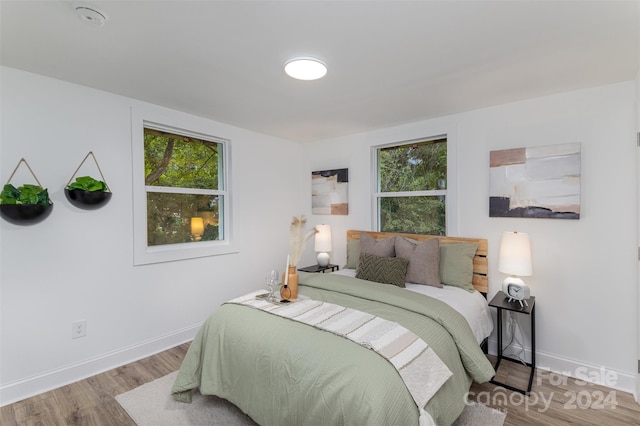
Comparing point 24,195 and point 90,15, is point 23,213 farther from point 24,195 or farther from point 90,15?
point 90,15

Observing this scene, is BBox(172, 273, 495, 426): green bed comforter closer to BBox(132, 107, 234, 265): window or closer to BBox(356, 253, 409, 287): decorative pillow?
BBox(356, 253, 409, 287): decorative pillow

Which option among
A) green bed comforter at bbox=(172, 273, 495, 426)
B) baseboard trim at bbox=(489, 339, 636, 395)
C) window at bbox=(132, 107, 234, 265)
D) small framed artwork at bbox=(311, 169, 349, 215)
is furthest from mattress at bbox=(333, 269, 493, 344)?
window at bbox=(132, 107, 234, 265)

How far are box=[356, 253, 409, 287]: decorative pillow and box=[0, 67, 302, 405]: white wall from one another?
65.0 inches

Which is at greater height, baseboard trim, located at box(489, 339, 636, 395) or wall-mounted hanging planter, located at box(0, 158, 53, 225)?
wall-mounted hanging planter, located at box(0, 158, 53, 225)

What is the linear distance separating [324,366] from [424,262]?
1578 millimetres

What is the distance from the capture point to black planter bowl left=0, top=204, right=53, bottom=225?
6.51 ft

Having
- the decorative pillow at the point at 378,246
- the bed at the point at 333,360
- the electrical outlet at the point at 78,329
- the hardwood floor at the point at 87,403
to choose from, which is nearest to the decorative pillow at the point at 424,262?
the bed at the point at 333,360

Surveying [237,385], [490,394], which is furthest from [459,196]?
[237,385]

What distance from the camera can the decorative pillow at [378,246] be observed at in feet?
9.71

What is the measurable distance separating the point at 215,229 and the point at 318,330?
214 centimetres

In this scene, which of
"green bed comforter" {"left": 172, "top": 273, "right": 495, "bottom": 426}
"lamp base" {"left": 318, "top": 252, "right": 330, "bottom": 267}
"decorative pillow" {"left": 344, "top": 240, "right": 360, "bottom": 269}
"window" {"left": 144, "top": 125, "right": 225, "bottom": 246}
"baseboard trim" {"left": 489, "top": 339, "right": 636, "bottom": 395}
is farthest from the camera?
"lamp base" {"left": 318, "top": 252, "right": 330, "bottom": 267}

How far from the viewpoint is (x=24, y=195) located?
2023 millimetres

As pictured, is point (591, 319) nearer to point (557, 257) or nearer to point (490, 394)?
point (557, 257)

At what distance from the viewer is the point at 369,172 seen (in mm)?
3615
